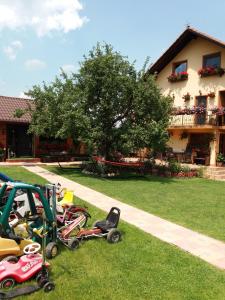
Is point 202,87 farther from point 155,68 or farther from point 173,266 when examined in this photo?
point 173,266

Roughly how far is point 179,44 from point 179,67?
1763mm

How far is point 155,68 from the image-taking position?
1027 inches

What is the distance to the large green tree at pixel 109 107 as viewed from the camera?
16.3m

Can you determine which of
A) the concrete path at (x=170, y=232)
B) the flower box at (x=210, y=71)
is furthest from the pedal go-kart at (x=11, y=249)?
the flower box at (x=210, y=71)

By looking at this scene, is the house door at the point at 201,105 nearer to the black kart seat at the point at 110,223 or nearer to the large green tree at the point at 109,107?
the large green tree at the point at 109,107

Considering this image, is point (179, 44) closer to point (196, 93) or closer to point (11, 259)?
point (196, 93)

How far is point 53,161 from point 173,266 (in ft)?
61.3

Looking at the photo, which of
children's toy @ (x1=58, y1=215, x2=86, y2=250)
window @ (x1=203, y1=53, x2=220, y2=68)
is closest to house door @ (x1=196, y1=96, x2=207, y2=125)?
window @ (x1=203, y1=53, x2=220, y2=68)

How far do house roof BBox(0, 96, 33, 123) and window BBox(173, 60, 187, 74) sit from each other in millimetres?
11181

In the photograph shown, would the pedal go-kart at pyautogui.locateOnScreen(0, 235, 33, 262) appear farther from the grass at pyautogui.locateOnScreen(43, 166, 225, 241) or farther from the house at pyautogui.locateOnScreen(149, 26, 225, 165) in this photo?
the house at pyautogui.locateOnScreen(149, 26, 225, 165)

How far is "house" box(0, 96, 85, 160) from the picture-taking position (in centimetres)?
2348

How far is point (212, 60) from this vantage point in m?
22.6

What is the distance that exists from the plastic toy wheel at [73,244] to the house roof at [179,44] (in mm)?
17551

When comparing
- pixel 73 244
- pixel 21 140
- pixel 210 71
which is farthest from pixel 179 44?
pixel 73 244
